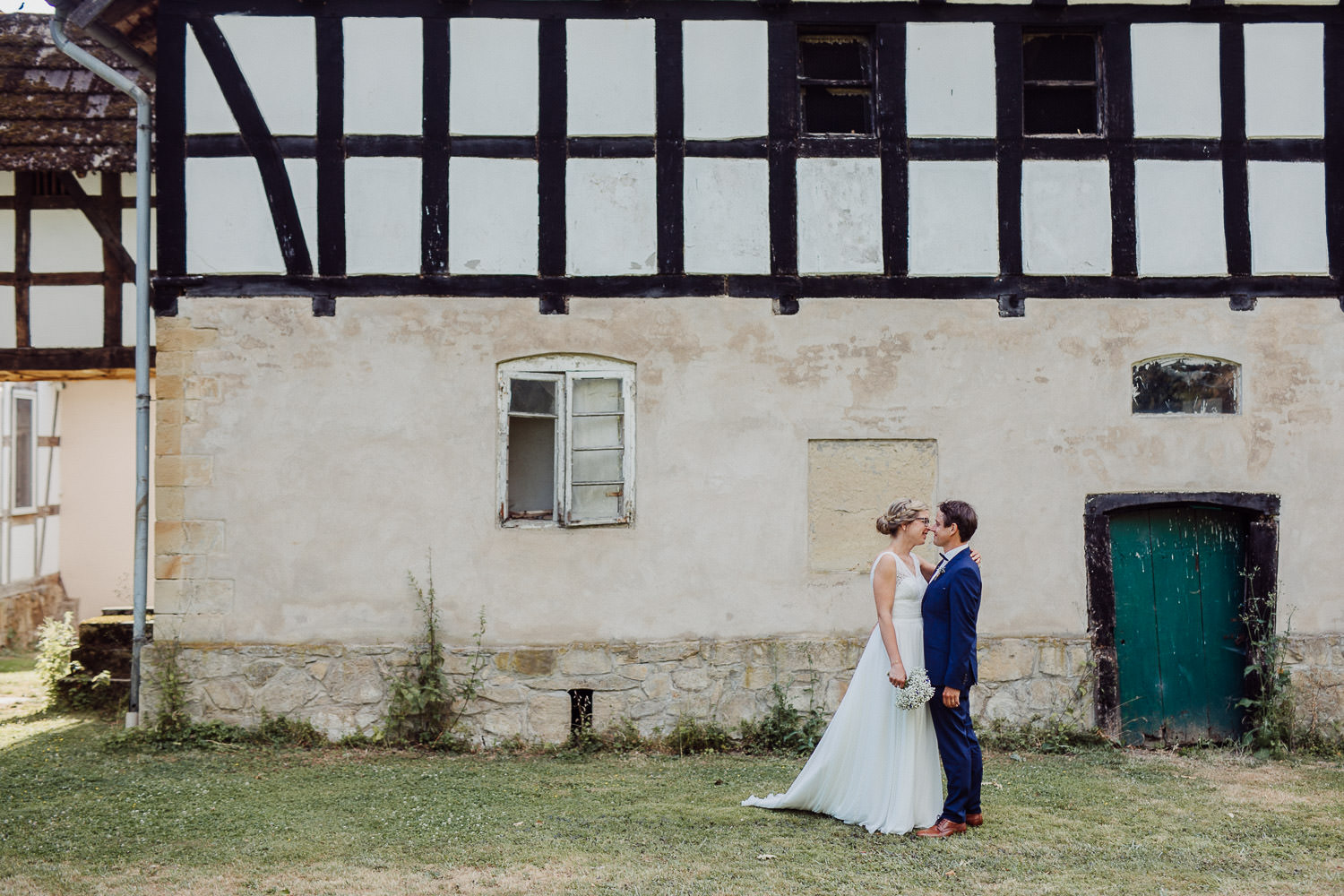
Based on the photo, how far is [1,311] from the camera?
9.13 meters

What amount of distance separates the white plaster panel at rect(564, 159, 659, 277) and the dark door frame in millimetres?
3620

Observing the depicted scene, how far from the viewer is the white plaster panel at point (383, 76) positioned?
754cm

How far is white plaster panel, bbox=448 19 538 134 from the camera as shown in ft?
24.8

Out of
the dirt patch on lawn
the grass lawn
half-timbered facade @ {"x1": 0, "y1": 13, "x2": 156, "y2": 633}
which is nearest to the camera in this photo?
the dirt patch on lawn

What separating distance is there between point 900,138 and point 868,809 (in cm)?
460

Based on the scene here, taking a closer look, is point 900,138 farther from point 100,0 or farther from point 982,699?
point 100,0

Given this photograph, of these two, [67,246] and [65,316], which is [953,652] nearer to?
[65,316]

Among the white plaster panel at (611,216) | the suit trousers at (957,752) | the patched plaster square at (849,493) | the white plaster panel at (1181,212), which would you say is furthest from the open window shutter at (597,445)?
the white plaster panel at (1181,212)

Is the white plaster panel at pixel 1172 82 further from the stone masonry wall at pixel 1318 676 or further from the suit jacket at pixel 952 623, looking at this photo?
the suit jacket at pixel 952 623

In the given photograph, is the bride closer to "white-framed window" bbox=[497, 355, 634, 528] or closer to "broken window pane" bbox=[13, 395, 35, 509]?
"white-framed window" bbox=[497, 355, 634, 528]

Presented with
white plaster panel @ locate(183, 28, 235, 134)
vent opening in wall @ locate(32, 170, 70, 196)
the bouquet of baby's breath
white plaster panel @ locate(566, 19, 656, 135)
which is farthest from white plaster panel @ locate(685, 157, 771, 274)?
vent opening in wall @ locate(32, 170, 70, 196)

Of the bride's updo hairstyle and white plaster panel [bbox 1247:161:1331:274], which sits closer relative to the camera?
the bride's updo hairstyle

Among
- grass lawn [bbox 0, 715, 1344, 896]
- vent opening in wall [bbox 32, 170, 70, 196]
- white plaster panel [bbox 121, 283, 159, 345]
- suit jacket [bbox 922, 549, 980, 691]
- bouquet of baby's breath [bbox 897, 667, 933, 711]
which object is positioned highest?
vent opening in wall [bbox 32, 170, 70, 196]

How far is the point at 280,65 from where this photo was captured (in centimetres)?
753
